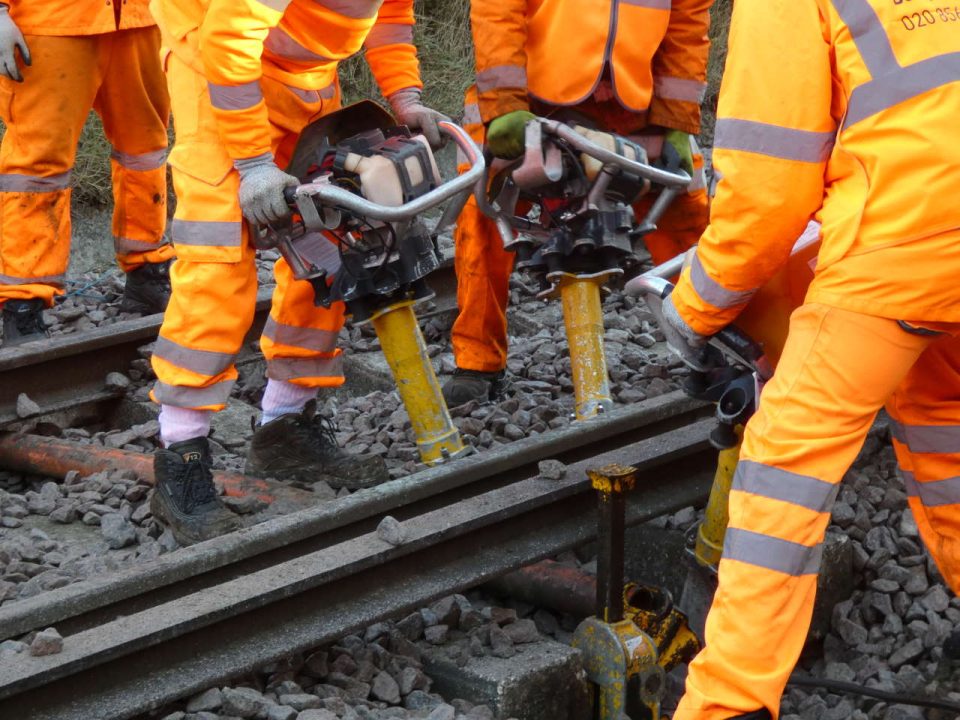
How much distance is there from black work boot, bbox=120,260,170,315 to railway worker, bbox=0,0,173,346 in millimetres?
385

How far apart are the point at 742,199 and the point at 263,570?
4.79ft

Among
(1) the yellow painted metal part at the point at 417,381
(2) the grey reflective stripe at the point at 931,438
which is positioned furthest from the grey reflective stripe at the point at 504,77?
(2) the grey reflective stripe at the point at 931,438

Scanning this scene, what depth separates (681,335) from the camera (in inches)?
131

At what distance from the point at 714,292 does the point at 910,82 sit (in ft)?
2.11

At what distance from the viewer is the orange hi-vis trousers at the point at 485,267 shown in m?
5.27

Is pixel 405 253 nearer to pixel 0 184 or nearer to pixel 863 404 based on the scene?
pixel 863 404

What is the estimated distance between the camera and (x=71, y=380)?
5402 mm

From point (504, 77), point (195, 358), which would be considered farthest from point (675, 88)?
point (195, 358)

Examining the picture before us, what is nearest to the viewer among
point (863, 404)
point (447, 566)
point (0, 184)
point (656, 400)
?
point (863, 404)

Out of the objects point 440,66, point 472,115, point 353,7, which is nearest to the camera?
point 353,7

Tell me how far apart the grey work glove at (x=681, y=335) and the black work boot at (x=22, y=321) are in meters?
3.19

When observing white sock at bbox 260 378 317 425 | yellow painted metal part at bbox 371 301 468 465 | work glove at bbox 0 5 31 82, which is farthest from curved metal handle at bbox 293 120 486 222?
work glove at bbox 0 5 31 82

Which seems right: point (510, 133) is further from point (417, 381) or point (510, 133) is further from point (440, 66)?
point (440, 66)

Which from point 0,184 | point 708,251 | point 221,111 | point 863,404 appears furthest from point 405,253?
point 0,184
